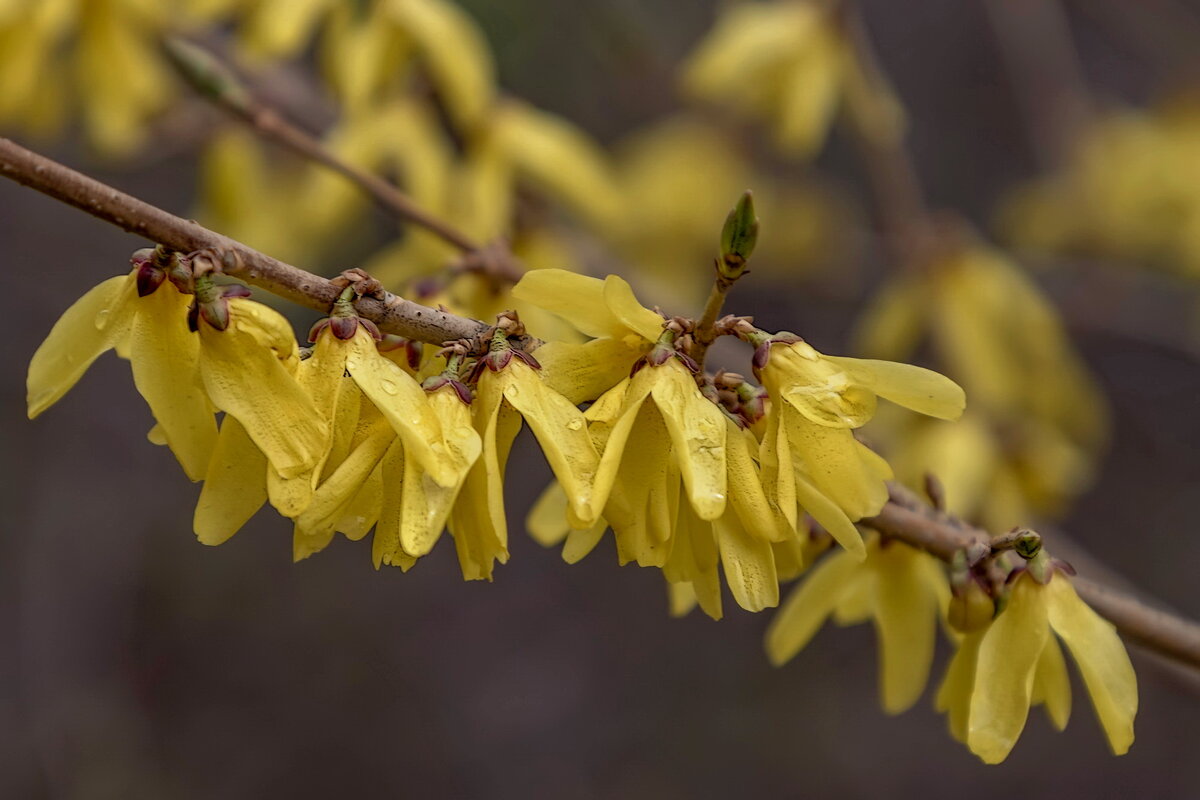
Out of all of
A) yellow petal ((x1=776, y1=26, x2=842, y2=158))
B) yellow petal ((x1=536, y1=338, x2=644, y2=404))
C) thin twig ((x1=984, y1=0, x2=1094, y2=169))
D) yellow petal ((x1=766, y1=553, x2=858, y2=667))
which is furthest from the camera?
thin twig ((x1=984, y1=0, x2=1094, y2=169))

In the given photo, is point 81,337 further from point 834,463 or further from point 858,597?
point 858,597

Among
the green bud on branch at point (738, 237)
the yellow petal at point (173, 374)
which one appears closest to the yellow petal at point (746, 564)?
the green bud on branch at point (738, 237)

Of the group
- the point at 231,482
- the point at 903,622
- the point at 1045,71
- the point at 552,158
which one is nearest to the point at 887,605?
the point at 903,622

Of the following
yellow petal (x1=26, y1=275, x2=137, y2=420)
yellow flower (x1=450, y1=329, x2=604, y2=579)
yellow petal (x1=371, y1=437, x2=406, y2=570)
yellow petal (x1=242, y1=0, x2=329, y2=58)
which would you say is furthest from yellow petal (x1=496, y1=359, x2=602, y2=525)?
yellow petal (x1=242, y1=0, x2=329, y2=58)

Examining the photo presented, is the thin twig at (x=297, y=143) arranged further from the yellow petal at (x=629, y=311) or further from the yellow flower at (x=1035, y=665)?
the yellow flower at (x=1035, y=665)

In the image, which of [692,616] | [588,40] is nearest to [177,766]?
[692,616]

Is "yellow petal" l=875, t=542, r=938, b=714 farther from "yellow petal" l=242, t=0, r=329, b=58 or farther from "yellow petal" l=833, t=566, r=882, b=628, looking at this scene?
"yellow petal" l=242, t=0, r=329, b=58

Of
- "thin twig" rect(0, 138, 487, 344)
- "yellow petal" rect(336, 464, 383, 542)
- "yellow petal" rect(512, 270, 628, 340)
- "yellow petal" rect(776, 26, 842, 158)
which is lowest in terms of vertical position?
"yellow petal" rect(336, 464, 383, 542)
